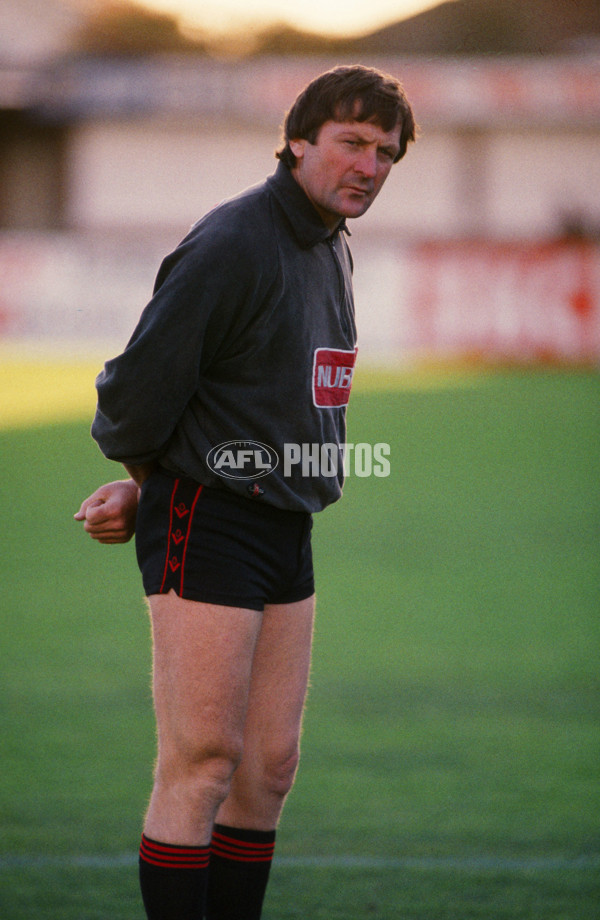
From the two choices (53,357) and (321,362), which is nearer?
(321,362)

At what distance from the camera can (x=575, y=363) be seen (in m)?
19.1

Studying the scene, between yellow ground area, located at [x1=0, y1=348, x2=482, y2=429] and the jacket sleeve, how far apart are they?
420 inches

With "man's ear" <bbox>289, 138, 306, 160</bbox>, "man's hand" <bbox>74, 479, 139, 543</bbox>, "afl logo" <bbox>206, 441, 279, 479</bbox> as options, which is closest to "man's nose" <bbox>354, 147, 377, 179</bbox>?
"man's ear" <bbox>289, 138, 306, 160</bbox>

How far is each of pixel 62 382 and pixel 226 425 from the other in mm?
13995

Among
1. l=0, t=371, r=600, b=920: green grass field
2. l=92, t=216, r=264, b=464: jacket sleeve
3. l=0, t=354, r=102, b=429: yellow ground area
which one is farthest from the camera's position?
l=0, t=354, r=102, b=429: yellow ground area

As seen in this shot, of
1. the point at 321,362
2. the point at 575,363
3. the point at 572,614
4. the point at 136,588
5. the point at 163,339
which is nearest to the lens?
the point at 163,339

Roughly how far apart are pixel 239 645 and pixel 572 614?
432 centimetres

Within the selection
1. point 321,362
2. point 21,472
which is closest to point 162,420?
point 321,362

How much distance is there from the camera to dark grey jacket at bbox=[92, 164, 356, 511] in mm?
2385

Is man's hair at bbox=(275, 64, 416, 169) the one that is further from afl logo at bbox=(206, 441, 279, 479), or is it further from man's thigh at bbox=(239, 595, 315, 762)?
man's thigh at bbox=(239, 595, 315, 762)

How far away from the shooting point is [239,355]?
248 centimetres

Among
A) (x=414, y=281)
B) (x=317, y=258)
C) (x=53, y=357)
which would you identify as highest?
(x=317, y=258)

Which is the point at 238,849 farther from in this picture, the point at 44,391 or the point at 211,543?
the point at 44,391

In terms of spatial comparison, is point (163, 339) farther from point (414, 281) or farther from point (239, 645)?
point (414, 281)
